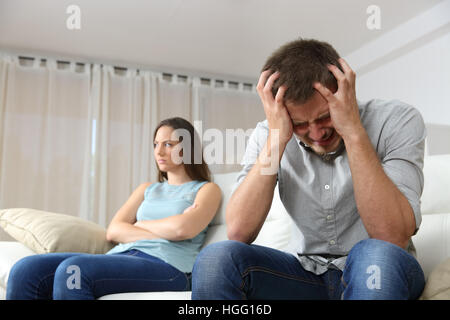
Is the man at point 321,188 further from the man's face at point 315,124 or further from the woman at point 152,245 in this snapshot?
the woman at point 152,245

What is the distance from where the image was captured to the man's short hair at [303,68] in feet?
3.55

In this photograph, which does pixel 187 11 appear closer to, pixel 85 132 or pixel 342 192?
pixel 85 132

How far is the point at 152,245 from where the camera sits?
67.2 inches

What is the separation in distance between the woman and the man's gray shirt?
501mm

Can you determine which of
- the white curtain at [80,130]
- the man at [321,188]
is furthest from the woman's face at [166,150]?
→ the white curtain at [80,130]

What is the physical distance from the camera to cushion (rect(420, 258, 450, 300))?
976mm

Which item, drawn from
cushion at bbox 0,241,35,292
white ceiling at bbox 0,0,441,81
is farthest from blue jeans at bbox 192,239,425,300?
white ceiling at bbox 0,0,441,81

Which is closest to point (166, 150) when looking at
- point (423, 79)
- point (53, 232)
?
Answer: point (53, 232)

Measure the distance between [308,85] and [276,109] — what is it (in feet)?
0.34

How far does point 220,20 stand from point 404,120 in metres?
2.55

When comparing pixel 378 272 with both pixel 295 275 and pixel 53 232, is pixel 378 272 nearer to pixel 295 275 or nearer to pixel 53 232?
pixel 295 275

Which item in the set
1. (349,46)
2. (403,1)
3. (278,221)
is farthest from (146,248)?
(349,46)

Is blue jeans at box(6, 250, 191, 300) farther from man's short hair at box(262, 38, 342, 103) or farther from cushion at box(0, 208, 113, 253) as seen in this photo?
man's short hair at box(262, 38, 342, 103)

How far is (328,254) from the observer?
1176mm
